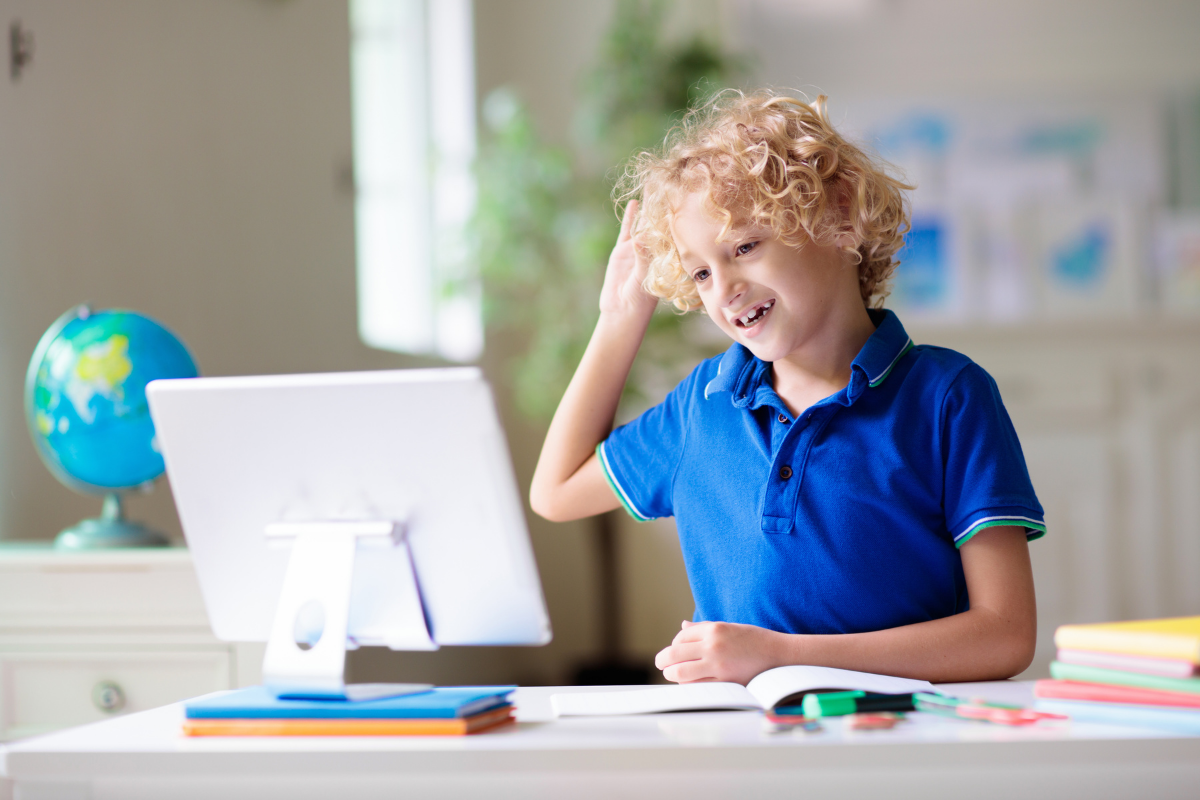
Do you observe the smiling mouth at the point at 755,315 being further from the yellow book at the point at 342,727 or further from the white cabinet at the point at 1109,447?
the white cabinet at the point at 1109,447

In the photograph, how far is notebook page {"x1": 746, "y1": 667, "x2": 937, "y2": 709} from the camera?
83cm

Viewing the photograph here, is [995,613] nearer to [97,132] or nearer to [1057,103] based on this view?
[97,132]

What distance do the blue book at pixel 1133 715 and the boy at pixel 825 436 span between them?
228 millimetres

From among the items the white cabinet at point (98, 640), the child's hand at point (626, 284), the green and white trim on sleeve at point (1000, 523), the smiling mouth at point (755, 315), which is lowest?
the white cabinet at point (98, 640)

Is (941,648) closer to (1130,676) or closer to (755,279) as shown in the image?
(1130,676)

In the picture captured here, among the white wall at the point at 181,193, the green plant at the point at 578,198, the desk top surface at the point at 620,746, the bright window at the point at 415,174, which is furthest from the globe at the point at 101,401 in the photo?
the green plant at the point at 578,198

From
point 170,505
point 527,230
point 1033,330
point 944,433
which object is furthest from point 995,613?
point 1033,330

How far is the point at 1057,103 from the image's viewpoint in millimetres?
4102

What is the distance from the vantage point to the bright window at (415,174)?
327 cm

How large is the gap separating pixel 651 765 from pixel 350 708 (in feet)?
0.76

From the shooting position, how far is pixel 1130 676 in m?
0.76

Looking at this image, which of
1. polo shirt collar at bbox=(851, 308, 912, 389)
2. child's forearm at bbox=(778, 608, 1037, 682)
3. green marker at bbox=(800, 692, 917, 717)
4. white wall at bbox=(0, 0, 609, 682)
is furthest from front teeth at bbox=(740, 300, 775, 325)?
white wall at bbox=(0, 0, 609, 682)

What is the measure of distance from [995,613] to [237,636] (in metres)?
0.67

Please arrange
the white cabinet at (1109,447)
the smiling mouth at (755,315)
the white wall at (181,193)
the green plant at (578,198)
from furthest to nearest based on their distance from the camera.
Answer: the white cabinet at (1109,447) < the green plant at (578,198) < the white wall at (181,193) < the smiling mouth at (755,315)
